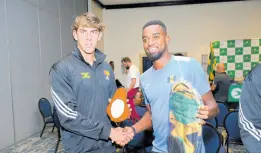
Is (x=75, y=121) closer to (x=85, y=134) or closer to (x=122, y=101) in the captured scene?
(x=85, y=134)

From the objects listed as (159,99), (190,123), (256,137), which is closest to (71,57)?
(159,99)

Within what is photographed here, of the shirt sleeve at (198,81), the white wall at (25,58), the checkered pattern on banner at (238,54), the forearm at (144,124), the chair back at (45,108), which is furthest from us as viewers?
the checkered pattern on banner at (238,54)

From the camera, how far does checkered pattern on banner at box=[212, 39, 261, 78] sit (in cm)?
841

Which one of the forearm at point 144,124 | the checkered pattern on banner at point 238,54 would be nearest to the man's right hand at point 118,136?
the forearm at point 144,124

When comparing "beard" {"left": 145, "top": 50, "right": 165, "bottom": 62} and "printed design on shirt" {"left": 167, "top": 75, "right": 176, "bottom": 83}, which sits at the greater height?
"beard" {"left": 145, "top": 50, "right": 165, "bottom": 62}

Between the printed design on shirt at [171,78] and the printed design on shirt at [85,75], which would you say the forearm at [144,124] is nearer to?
the printed design on shirt at [171,78]

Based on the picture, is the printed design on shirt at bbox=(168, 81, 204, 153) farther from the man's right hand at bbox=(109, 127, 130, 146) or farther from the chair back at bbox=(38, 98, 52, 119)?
the chair back at bbox=(38, 98, 52, 119)

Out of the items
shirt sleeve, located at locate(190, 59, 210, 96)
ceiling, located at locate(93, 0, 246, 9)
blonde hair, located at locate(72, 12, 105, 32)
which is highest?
ceiling, located at locate(93, 0, 246, 9)

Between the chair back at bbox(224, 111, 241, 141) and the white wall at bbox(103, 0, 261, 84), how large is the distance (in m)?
6.35

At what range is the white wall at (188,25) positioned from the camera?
353 inches

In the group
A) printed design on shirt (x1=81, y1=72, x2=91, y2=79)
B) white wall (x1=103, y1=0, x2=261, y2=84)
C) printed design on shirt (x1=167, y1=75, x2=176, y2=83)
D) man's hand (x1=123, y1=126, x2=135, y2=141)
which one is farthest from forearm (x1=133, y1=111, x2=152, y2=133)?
white wall (x1=103, y1=0, x2=261, y2=84)

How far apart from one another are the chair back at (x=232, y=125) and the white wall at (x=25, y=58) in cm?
369

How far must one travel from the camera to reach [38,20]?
18.2 feet

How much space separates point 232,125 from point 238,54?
237 inches
